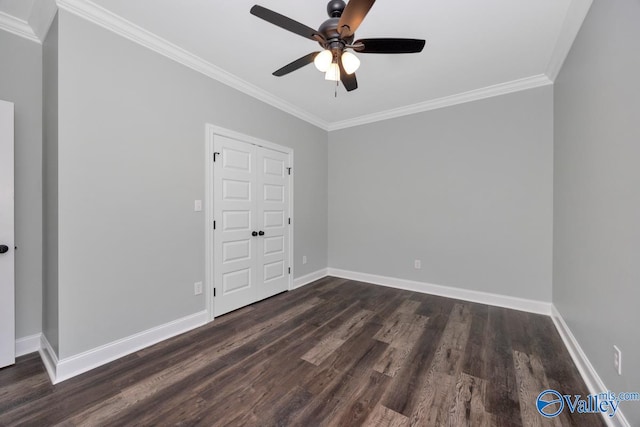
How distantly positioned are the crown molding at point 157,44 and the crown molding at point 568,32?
304 cm

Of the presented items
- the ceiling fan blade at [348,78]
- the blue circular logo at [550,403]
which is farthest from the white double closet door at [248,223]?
the blue circular logo at [550,403]

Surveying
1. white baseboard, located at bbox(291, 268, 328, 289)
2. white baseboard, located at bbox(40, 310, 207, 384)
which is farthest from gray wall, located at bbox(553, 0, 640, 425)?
white baseboard, located at bbox(40, 310, 207, 384)

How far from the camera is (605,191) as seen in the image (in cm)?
159

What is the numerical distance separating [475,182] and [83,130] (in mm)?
4237

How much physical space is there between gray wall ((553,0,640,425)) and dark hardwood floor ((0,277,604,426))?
1.59 ft

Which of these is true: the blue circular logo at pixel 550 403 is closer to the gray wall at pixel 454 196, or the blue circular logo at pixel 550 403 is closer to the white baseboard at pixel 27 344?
the gray wall at pixel 454 196

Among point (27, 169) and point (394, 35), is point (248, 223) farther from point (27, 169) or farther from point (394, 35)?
point (394, 35)

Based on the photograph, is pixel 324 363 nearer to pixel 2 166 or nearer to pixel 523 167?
pixel 2 166

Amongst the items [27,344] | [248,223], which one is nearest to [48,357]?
[27,344]

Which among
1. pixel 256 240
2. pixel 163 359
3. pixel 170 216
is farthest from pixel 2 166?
pixel 256 240

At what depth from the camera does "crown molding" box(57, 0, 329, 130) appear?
1.91 meters

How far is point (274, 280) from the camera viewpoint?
11.9 ft

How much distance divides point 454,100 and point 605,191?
238 centimetres

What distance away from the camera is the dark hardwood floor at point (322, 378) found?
→ 1524 millimetres
